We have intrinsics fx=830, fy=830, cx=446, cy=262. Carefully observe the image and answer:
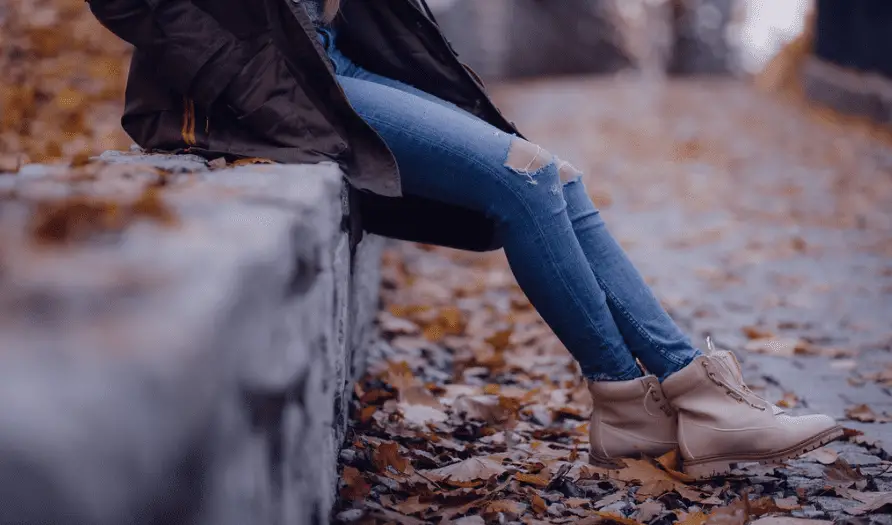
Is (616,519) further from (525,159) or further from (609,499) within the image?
(525,159)

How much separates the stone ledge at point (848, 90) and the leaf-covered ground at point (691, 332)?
721 mm

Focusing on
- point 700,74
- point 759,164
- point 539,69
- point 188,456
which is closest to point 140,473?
point 188,456

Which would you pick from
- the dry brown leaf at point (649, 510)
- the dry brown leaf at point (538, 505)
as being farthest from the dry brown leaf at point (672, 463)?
the dry brown leaf at point (538, 505)

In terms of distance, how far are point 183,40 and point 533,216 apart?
0.84 meters

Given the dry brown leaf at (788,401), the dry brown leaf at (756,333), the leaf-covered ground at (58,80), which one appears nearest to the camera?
the dry brown leaf at (788,401)

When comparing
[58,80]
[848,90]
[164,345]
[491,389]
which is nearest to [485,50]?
[848,90]

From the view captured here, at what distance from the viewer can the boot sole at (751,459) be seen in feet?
6.42

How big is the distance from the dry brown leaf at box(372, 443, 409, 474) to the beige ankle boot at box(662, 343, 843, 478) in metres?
0.67

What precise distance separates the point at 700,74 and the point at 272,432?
14927mm

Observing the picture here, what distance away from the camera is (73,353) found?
2.89 feet

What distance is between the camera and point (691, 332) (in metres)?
3.37

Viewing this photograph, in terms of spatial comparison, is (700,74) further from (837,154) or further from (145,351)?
(145,351)

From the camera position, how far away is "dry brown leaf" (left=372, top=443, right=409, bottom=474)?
1.98 m

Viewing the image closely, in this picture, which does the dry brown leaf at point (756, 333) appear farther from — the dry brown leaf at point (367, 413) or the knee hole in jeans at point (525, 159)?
the knee hole in jeans at point (525, 159)
